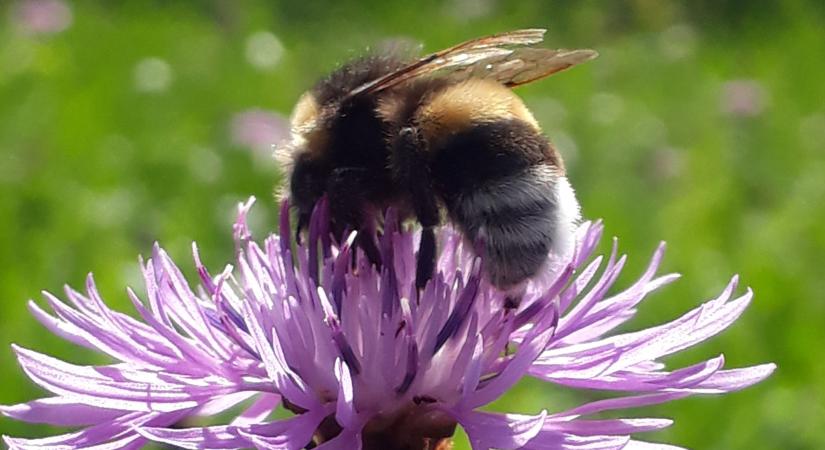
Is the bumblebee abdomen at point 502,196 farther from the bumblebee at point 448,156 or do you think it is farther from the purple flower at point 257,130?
the purple flower at point 257,130

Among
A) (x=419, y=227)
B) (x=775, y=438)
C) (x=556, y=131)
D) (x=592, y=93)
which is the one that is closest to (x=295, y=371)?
(x=419, y=227)

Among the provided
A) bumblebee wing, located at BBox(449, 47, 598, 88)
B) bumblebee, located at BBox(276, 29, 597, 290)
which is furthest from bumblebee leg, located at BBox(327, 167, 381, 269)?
bumblebee wing, located at BBox(449, 47, 598, 88)

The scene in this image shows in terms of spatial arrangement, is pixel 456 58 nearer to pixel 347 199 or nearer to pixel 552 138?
pixel 347 199

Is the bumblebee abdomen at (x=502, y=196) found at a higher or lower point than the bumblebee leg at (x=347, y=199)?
lower

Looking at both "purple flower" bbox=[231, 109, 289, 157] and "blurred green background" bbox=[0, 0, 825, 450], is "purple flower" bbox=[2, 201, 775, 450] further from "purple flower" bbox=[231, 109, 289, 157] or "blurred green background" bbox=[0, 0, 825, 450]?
"purple flower" bbox=[231, 109, 289, 157]

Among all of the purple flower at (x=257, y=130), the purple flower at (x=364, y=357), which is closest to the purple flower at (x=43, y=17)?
the purple flower at (x=257, y=130)

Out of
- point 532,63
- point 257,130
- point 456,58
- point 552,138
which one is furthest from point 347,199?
point 257,130

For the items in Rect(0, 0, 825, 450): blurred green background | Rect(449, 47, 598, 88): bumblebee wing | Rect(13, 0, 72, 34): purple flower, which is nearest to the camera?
Rect(449, 47, 598, 88): bumblebee wing
